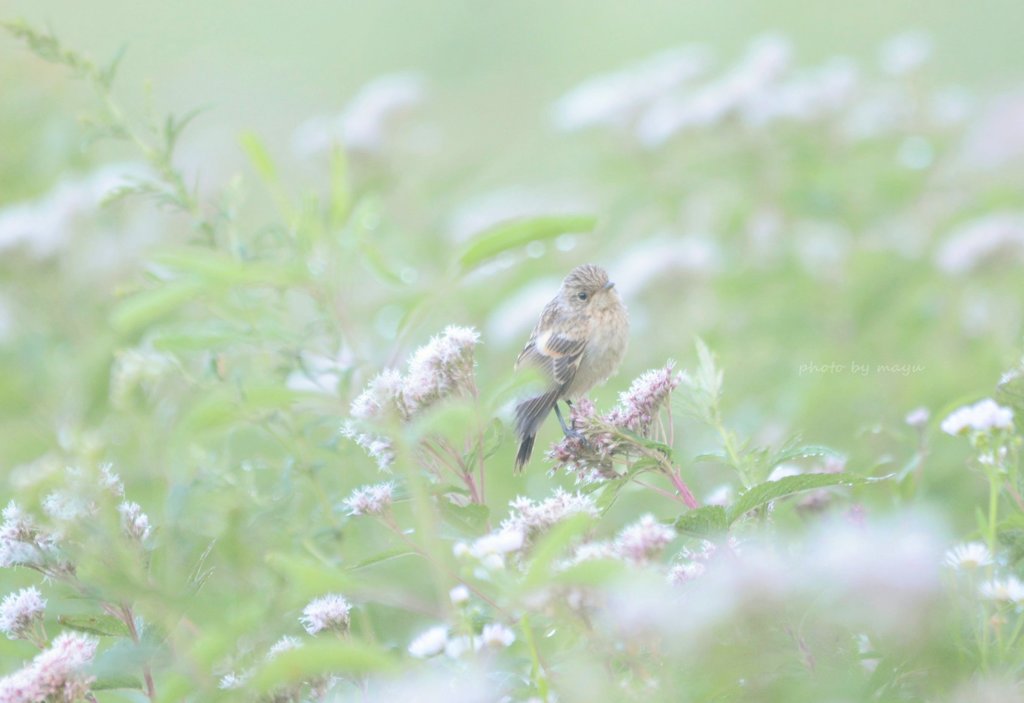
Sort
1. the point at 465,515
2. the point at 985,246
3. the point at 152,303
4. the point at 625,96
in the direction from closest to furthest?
the point at 152,303 < the point at 465,515 < the point at 985,246 < the point at 625,96

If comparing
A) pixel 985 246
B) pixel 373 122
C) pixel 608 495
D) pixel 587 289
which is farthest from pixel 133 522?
pixel 373 122

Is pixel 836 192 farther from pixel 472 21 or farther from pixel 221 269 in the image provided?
pixel 472 21

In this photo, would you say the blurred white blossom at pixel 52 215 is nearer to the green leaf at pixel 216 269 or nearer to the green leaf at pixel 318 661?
the green leaf at pixel 216 269

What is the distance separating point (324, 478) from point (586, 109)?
3.14m

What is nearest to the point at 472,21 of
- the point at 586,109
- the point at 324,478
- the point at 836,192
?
the point at 586,109

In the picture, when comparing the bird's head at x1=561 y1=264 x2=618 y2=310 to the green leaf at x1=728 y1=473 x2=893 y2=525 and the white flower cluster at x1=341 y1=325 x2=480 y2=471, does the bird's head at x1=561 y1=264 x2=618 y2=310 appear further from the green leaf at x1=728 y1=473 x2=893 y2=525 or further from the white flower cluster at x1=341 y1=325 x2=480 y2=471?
the green leaf at x1=728 y1=473 x2=893 y2=525

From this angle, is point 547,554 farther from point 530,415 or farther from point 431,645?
point 530,415

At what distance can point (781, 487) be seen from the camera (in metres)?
1.67

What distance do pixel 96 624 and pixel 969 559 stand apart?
1345 millimetres

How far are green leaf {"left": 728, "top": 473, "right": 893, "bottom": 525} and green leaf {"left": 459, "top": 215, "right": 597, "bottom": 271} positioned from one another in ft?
1.46

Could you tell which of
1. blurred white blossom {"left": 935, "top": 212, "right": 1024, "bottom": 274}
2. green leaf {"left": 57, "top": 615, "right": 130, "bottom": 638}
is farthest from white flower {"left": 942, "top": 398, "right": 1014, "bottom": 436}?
blurred white blossom {"left": 935, "top": 212, "right": 1024, "bottom": 274}

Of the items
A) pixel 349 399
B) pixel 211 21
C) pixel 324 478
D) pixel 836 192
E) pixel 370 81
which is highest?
pixel 211 21

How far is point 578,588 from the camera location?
1516mm

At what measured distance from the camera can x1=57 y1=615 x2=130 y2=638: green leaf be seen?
1.84m
